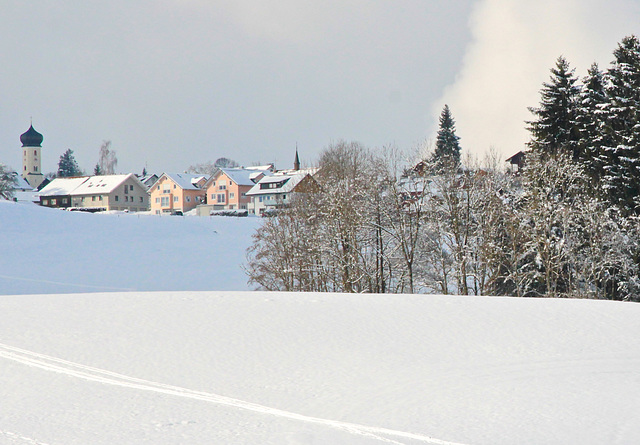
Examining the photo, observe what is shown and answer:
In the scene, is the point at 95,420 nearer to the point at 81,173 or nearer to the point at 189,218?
the point at 189,218

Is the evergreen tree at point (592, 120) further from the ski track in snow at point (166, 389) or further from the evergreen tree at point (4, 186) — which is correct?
the evergreen tree at point (4, 186)

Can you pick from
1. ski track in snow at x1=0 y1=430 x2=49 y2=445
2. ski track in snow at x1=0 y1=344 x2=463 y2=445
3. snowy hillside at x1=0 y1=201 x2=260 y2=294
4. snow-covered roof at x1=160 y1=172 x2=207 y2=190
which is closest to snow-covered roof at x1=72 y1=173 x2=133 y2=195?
snow-covered roof at x1=160 y1=172 x2=207 y2=190

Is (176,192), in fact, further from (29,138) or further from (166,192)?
(29,138)

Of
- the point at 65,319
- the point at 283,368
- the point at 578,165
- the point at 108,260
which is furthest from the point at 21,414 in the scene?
the point at 108,260

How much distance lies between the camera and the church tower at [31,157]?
153125 millimetres

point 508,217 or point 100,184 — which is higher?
point 100,184

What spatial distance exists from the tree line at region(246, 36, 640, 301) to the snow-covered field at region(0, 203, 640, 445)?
1204 centimetres

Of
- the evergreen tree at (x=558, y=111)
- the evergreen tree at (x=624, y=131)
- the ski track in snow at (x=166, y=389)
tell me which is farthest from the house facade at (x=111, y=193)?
the ski track in snow at (x=166, y=389)

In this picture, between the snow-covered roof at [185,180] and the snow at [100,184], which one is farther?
the snow-covered roof at [185,180]

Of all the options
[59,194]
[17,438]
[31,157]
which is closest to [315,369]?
[17,438]

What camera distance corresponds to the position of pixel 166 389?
10906 mm

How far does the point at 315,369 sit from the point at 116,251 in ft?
165

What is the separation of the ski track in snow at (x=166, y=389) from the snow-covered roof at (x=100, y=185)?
333ft

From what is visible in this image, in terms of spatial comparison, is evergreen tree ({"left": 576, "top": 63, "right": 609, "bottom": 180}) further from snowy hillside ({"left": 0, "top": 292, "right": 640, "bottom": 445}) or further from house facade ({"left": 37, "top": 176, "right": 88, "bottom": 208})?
house facade ({"left": 37, "top": 176, "right": 88, "bottom": 208})
